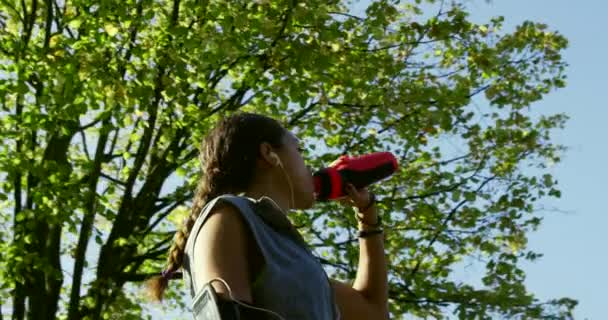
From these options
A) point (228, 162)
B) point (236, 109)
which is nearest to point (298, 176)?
point (228, 162)

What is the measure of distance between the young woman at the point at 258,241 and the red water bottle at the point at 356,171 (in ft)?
0.17

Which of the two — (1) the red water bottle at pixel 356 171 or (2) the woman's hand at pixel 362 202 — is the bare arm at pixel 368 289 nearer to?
(2) the woman's hand at pixel 362 202

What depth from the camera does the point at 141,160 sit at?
1125 centimetres

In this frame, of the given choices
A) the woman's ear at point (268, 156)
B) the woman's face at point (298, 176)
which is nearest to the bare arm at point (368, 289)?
the woman's face at point (298, 176)

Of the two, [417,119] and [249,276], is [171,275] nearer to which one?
[249,276]

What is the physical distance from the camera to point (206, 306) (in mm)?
2525

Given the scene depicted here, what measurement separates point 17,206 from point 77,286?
132 centimetres

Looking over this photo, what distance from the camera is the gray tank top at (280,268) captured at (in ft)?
8.83

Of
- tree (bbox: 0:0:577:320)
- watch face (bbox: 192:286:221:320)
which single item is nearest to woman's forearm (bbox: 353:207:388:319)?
watch face (bbox: 192:286:221:320)

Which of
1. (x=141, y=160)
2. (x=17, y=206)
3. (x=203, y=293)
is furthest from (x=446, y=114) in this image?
(x=203, y=293)

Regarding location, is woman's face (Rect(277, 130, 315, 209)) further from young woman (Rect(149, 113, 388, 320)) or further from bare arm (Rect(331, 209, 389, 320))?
bare arm (Rect(331, 209, 389, 320))

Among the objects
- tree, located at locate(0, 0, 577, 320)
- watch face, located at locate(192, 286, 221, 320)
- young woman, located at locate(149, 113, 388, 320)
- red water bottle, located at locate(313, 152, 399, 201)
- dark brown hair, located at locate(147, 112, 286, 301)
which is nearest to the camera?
watch face, located at locate(192, 286, 221, 320)

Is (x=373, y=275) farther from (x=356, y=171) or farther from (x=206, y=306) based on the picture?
(x=206, y=306)

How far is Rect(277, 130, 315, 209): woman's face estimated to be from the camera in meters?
3.15
